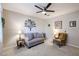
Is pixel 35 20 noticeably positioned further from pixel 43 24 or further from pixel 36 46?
pixel 36 46

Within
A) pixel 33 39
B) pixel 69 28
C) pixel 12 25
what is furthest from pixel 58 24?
pixel 12 25

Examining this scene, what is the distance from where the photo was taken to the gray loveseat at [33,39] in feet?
5.27

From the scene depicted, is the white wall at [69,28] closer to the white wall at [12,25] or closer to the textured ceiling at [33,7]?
the textured ceiling at [33,7]

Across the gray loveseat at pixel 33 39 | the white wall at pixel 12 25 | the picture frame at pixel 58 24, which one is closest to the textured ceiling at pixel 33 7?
the white wall at pixel 12 25

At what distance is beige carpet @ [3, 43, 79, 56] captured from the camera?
155 cm

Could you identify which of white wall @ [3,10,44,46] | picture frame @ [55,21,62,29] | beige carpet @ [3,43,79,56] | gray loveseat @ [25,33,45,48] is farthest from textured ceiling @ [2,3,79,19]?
beige carpet @ [3,43,79,56]

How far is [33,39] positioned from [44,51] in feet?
1.17

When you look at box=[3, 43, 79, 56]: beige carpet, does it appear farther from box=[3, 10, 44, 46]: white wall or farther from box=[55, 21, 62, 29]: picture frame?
box=[55, 21, 62, 29]: picture frame

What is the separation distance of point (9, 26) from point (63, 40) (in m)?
1.22

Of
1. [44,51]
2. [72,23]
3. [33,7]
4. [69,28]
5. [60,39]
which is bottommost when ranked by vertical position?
[44,51]

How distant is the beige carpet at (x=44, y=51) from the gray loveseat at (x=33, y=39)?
0.29 feet

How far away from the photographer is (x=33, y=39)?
164cm

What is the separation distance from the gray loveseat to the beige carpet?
0.09 metres

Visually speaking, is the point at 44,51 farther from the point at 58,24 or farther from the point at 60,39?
the point at 58,24
